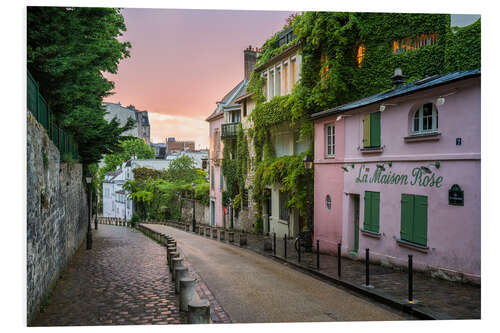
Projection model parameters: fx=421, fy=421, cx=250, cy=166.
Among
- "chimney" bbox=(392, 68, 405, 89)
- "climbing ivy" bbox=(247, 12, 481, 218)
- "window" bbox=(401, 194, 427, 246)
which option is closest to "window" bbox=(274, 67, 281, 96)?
"climbing ivy" bbox=(247, 12, 481, 218)

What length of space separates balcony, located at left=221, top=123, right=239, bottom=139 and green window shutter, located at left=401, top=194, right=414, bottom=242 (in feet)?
62.7

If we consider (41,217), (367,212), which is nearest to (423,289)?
(367,212)

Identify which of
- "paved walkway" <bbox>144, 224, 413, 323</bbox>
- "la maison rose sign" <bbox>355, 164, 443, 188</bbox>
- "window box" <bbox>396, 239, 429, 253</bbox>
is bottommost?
"paved walkway" <bbox>144, 224, 413, 323</bbox>

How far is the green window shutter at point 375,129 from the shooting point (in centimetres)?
1218

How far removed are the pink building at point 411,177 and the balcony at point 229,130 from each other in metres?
14.6

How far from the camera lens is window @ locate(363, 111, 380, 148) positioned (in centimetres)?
1220

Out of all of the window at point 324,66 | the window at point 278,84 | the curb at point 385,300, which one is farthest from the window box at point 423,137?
the window at point 278,84

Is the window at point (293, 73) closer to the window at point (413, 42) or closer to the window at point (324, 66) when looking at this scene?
the window at point (324, 66)

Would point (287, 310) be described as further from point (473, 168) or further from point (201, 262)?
point (201, 262)

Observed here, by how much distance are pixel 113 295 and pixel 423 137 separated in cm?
810

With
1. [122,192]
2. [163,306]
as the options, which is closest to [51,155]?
[163,306]

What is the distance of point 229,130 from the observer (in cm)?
2969

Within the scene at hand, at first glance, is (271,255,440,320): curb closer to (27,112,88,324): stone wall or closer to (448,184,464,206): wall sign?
(448,184,464,206): wall sign

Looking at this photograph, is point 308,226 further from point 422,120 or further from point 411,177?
point 422,120
